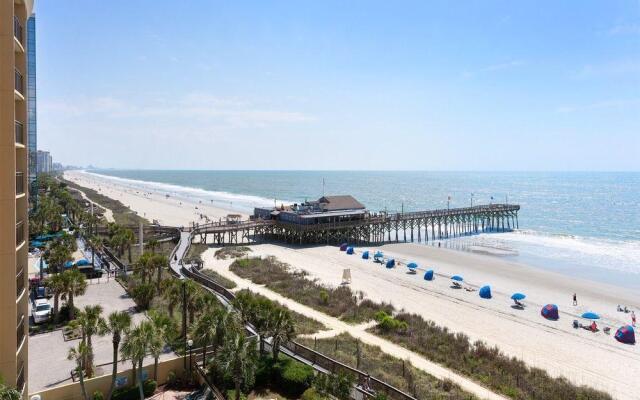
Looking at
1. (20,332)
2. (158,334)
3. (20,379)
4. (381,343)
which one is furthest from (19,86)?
(381,343)

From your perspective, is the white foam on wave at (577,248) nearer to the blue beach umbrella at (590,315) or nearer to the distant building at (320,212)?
the distant building at (320,212)

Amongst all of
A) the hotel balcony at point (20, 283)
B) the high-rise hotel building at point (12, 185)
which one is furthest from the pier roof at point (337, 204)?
the high-rise hotel building at point (12, 185)

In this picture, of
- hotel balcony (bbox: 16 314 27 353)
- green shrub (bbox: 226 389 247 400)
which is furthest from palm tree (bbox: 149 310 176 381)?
hotel balcony (bbox: 16 314 27 353)

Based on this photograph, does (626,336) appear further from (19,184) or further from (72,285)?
(72,285)

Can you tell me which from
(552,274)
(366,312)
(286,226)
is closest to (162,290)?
→ (366,312)

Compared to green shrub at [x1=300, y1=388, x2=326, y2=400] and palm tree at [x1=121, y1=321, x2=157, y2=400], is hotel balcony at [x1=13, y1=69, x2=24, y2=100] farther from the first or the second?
green shrub at [x1=300, y1=388, x2=326, y2=400]

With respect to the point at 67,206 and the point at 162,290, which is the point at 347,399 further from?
the point at 67,206
